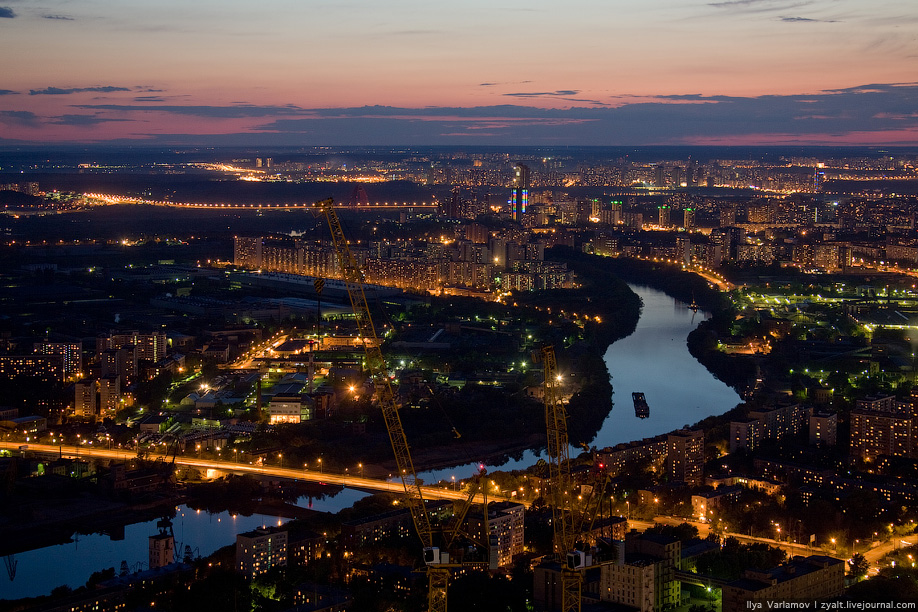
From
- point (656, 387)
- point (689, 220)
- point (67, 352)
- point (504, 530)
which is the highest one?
point (504, 530)

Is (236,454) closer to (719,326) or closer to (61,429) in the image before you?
(61,429)

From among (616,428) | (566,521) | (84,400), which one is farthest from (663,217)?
(566,521)

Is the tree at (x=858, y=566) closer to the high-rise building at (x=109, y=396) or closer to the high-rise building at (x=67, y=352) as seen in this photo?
the high-rise building at (x=109, y=396)

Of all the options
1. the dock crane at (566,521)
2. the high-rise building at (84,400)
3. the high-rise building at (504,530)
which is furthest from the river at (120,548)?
the high-rise building at (84,400)

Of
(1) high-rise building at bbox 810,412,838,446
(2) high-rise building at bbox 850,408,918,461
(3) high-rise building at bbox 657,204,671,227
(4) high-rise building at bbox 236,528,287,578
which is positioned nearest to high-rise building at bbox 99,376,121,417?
(4) high-rise building at bbox 236,528,287,578

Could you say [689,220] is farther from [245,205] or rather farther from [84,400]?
[84,400]

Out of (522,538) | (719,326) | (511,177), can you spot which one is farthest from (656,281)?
(511,177)
